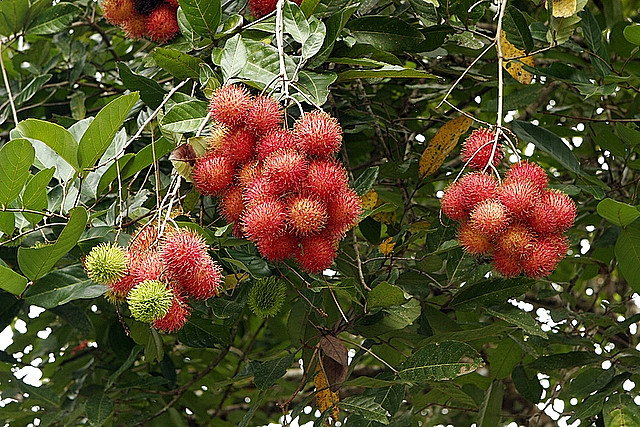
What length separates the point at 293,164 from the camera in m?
0.98

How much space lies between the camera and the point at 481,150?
47.2 inches

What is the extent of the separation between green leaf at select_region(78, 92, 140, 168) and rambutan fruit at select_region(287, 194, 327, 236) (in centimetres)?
34

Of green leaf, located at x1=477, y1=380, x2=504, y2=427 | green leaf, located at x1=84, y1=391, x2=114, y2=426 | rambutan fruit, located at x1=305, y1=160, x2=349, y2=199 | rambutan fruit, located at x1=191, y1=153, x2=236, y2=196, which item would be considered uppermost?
rambutan fruit, located at x1=305, y1=160, x2=349, y2=199

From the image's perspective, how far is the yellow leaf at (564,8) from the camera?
1369 mm

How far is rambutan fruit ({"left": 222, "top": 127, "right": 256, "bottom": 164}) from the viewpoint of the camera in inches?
41.6

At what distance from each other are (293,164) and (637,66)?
1.19 metres

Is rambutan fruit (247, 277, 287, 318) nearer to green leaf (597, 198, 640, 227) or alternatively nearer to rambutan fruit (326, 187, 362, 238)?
rambutan fruit (326, 187, 362, 238)

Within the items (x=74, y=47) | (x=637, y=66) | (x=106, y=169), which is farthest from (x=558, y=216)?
(x=74, y=47)

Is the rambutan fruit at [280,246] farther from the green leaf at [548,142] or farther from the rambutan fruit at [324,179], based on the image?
the green leaf at [548,142]

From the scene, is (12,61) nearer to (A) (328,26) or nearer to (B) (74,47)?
(B) (74,47)

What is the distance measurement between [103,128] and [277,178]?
0.36m

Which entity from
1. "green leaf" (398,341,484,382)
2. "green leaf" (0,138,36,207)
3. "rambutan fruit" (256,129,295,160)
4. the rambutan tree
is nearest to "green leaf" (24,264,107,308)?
the rambutan tree

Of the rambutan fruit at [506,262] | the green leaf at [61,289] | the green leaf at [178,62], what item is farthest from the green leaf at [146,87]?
the rambutan fruit at [506,262]

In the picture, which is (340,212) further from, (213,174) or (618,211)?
(618,211)
